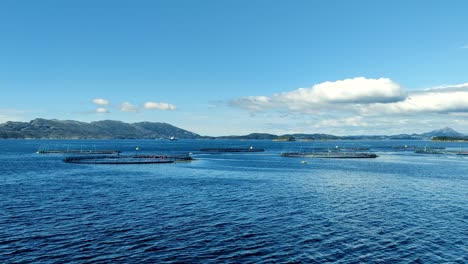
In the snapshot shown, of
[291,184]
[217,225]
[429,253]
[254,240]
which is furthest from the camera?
[291,184]

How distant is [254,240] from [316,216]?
16879mm

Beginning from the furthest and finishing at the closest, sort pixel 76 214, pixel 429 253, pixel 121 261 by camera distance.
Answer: pixel 76 214 < pixel 429 253 < pixel 121 261

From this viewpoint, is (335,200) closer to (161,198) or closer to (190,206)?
(190,206)

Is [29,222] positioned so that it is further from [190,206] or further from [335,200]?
[335,200]

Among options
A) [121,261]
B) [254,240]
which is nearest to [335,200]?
[254,240]

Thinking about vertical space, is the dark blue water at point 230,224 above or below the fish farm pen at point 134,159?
below

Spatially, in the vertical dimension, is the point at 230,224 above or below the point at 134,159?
below

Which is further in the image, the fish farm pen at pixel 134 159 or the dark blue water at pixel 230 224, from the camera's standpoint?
the fish farm pen at pixel 134 159

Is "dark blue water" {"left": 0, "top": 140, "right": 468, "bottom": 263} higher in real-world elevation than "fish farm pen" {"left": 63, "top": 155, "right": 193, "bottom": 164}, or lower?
lower

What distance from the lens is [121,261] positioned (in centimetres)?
3531

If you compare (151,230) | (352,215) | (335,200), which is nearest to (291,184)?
(335,200)

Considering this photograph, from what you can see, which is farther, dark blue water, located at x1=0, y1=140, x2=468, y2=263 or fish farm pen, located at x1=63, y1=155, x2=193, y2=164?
fish farm pen, located at x1=63, y1=155, x2=193, y2=164

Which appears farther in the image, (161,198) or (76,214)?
(161,198)

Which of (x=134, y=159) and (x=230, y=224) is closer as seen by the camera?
(x=230, y=224)
